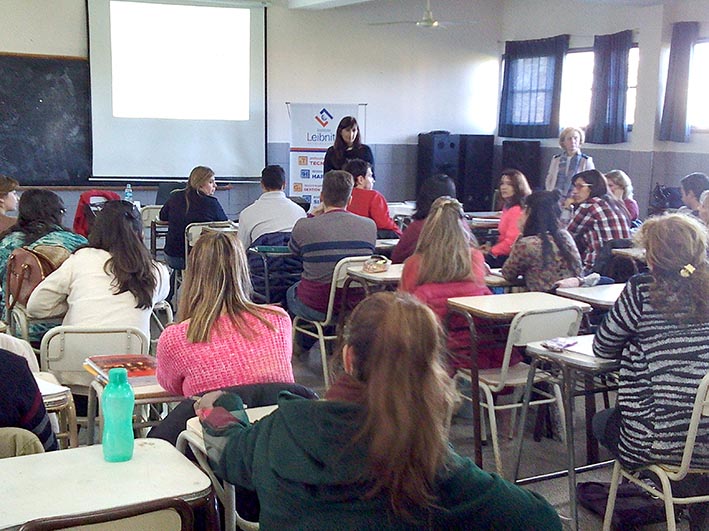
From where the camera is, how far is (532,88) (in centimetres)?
1019

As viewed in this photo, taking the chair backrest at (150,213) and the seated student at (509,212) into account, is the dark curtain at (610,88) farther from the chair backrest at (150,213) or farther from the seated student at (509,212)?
the chair backrest at (150,213)

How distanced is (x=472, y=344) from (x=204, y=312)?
1.33m

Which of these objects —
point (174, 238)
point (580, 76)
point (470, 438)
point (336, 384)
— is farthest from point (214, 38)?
point (336, 384)

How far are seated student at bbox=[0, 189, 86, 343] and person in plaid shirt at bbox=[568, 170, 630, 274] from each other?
3.09 m

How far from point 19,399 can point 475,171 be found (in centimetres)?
900

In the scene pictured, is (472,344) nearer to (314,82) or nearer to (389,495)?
(389,495)

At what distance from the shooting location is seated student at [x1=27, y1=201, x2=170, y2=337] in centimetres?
361

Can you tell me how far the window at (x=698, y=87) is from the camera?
8117 millimetres

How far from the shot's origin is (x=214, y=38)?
9.23 meters

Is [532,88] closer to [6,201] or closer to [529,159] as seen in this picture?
[529,159]

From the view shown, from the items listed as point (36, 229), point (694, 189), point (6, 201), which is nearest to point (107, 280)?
point (36, 229)

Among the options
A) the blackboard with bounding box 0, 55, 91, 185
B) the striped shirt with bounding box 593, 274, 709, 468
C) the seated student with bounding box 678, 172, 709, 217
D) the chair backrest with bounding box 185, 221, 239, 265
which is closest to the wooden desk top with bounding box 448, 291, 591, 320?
the striped shirt with bounding box 593, 274, 709, 468

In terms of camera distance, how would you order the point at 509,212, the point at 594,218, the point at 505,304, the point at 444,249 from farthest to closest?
the point at 509,212 < the point at 594,218 < the point at 444,249 < the point at 505,304

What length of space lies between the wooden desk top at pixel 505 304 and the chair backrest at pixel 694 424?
0.91 metres
